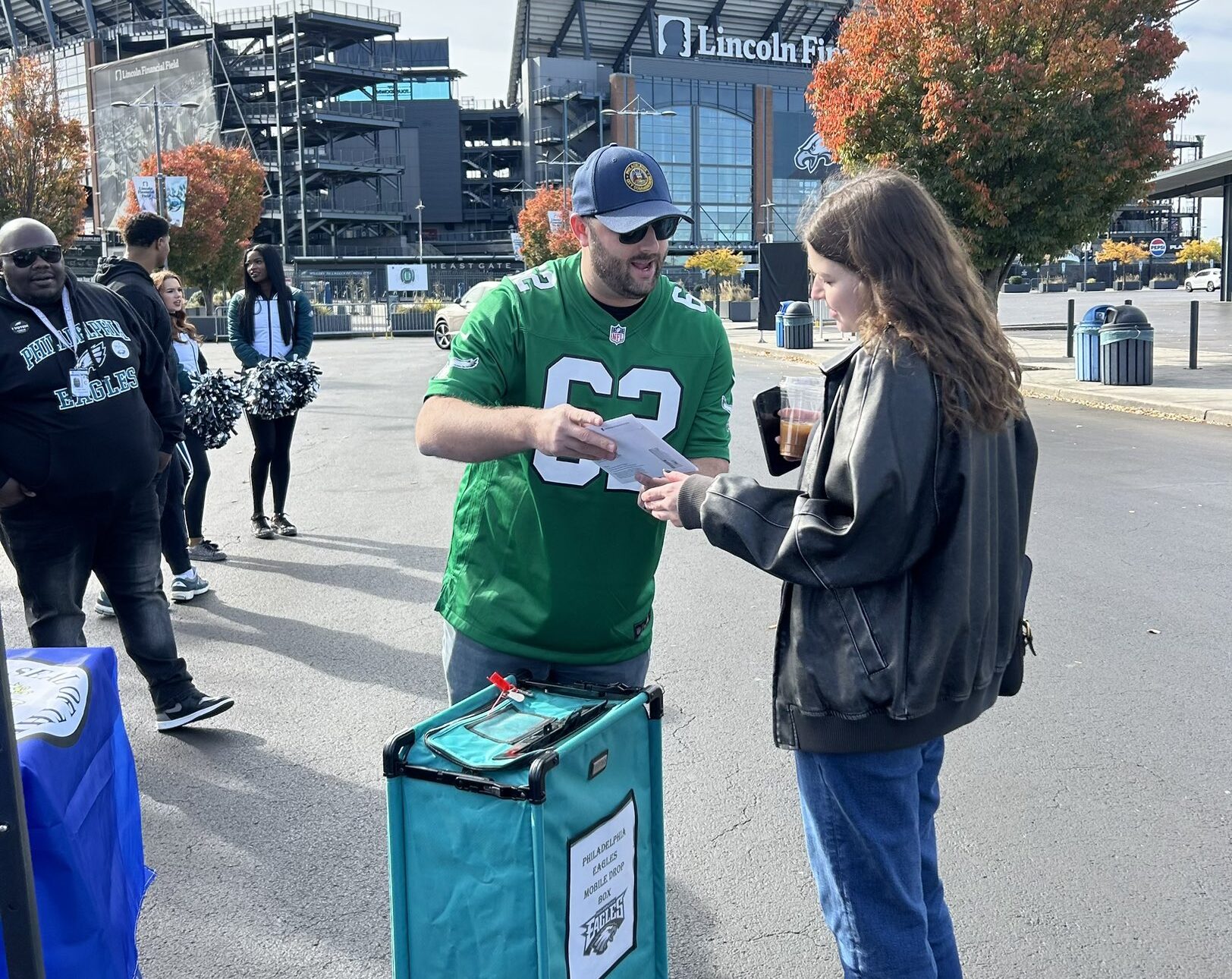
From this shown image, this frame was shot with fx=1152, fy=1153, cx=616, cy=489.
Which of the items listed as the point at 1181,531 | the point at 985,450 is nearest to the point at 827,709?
the point at 985,450

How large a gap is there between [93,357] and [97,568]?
2.82 feet

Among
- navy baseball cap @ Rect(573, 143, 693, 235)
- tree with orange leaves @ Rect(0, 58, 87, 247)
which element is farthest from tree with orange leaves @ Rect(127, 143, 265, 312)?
navy baseball cap @ Rect(573, 143, 693, 235)

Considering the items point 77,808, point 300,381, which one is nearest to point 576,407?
point 77,808

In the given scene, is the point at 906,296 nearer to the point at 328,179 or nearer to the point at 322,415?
the point at 322,415

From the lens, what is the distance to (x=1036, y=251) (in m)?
18.5

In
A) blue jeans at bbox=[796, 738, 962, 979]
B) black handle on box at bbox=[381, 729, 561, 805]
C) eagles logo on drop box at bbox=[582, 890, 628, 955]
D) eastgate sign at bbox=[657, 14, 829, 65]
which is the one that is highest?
eastgate sign at bbox=[657, 14, 829, 65]

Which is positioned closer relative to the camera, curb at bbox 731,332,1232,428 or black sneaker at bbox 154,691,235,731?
black sneaker at bbox 154,691,235,731

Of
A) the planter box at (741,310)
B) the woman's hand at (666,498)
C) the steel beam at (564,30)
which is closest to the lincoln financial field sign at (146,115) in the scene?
the steel beam at (564,30)

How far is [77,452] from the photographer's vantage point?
4.17 m

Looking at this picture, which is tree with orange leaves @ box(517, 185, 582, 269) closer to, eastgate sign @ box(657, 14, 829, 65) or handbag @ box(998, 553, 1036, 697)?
eastgate sign @ box(657, 14, 829, 65)

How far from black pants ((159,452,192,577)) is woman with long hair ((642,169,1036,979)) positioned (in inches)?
198

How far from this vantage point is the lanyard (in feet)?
13.6

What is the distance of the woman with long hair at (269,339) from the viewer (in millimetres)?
8453

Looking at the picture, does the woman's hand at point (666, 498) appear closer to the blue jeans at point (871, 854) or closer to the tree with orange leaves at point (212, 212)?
the blue jeans at point (871, 854)
